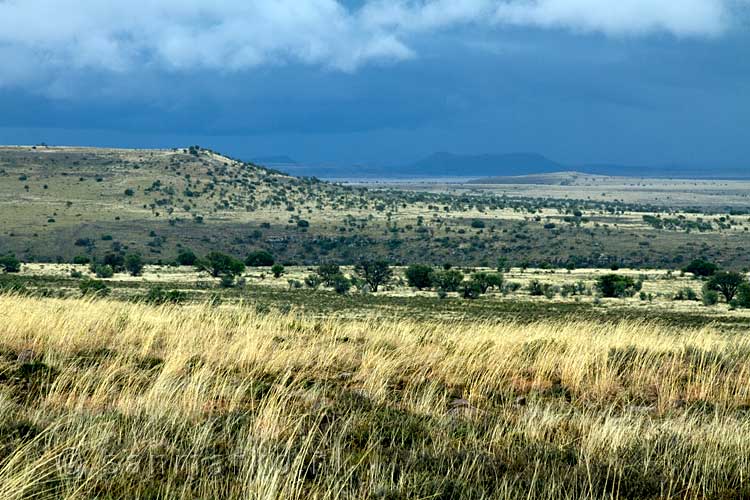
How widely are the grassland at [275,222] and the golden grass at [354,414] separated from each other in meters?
69.6

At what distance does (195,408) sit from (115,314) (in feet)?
21.8

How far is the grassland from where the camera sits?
92688 millimetres

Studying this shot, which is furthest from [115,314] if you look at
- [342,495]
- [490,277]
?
[490,277]

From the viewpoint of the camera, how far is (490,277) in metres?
58.3

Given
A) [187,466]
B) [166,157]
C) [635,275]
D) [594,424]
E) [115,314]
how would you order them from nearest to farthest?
[187,466] → [594,424] → [115,314] → [635,275] → [166,157]

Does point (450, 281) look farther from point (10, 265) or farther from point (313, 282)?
point (10, 265)

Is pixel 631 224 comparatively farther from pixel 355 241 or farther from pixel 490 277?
pixel 490 277

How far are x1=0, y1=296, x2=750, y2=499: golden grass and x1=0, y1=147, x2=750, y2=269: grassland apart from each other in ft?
228

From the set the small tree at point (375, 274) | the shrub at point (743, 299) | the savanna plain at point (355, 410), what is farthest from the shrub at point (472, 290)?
the savanna plain at point (355, 410)

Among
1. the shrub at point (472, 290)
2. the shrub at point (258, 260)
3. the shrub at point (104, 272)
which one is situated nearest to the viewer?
the shrub at point (472, 290)

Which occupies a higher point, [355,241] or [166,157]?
[166,157]

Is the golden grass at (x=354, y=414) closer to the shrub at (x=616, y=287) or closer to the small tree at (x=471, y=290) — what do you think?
the small tree at (x=471, y=290)

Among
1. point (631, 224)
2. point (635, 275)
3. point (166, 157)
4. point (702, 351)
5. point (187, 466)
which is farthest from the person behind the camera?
point (166, 157)

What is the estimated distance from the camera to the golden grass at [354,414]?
255 inches
